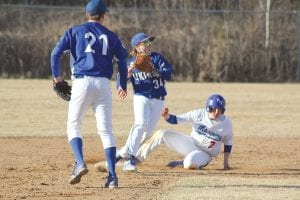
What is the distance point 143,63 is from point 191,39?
66.3ft

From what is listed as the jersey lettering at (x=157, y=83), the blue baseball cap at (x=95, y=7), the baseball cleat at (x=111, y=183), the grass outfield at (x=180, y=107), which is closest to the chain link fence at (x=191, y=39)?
the grass outfield at (x=180, y=107)

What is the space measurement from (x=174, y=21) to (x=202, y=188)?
22.6 metres

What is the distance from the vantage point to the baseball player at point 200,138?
10.1m

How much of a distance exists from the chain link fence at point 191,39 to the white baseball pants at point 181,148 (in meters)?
18.9

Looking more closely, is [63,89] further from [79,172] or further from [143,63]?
[143,63]

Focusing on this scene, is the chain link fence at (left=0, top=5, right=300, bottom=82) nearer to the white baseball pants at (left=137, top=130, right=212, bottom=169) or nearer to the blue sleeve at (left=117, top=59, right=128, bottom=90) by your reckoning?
the white baseball pants at (left=137, top=130, right=212, bottom=169)

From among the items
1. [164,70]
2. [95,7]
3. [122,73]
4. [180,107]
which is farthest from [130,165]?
[180,107]

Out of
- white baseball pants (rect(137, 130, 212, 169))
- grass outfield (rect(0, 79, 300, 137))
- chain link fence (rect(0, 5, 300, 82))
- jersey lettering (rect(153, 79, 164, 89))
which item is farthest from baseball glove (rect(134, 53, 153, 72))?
chain link fence (rect(0, 5, 300, 82))

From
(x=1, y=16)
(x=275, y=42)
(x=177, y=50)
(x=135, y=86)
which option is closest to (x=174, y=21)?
(x=177, y=50)

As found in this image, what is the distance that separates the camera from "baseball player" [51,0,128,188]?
8.28m

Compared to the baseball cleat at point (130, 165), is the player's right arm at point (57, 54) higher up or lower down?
higher up

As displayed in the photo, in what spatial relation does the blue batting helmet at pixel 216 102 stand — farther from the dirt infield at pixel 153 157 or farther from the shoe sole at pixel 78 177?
the shoe sole at pixel 78 177

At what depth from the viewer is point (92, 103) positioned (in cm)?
840

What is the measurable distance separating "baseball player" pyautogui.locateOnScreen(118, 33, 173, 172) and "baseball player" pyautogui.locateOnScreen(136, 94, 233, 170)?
0.61 ft
